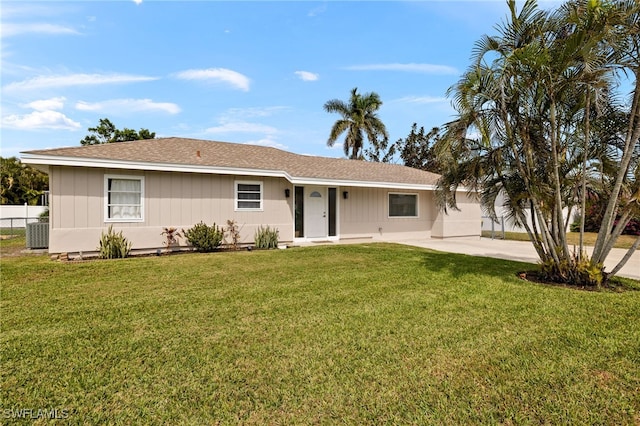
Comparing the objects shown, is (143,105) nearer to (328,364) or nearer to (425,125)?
(328,364)

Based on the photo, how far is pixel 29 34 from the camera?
28.2 ft

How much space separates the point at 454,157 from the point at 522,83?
192 centimetres

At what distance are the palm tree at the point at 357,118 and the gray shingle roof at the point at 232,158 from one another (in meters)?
11.7

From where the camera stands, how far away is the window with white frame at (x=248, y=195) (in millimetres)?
11992

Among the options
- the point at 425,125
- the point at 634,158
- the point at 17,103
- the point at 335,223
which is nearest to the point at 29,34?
the point at 17,103

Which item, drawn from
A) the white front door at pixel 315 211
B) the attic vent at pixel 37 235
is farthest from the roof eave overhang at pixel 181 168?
the attic vent at pixel 37 235

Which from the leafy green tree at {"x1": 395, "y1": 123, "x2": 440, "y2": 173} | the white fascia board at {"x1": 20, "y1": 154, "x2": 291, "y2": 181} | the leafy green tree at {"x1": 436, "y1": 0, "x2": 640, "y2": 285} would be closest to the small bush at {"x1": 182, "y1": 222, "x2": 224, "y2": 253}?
the white fascia board at {"x1": 20, "y1": 154, "x2": 291, "y2": 181}

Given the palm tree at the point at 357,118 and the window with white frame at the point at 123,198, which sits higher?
the palm tree at the point at 357,118

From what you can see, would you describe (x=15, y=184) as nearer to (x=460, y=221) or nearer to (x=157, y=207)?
(x=157, y=207)

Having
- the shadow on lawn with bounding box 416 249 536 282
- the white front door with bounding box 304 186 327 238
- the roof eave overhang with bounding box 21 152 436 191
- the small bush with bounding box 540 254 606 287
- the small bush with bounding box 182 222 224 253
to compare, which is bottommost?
the shadow on lawn with bounding box 416 249 536 282

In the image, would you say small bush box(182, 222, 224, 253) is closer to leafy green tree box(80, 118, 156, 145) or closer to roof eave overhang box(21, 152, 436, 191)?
roof eave overhang box(21, 152, 436, 191)

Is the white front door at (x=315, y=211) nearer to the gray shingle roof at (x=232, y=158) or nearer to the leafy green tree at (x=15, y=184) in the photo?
the gray shingle roof at (x=232, y=158)

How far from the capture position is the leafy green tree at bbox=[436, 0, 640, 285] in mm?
5707

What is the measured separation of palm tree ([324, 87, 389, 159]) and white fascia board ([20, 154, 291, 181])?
18.0m
